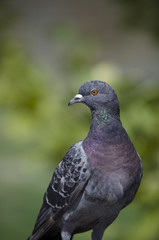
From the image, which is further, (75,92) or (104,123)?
(75,92)

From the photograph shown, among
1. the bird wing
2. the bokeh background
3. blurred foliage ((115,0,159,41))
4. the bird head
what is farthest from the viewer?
the bokeh background

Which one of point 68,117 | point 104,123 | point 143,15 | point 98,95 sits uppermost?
point 143,15

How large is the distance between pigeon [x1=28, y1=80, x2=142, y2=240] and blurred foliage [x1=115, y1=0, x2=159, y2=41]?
1154mm

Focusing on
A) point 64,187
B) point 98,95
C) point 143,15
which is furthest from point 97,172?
point 143,15

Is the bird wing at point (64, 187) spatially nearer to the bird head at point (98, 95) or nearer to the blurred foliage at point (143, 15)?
the bird head at point (98, 95)

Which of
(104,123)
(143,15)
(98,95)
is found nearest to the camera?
(98,95)

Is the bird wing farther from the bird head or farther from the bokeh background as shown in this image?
the bokeh background

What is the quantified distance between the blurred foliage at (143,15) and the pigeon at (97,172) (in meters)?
1.15

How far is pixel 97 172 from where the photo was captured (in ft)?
9.29

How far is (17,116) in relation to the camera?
4.38 meters

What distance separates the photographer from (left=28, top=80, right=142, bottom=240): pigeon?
2703 mm

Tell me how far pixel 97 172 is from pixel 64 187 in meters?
0.31

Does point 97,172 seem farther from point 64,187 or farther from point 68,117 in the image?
point 68,117

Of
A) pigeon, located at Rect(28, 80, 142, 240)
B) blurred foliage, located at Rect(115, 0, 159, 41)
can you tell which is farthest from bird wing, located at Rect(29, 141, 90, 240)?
blurred foliage, located at Rect(115, 0, 159, 41)
